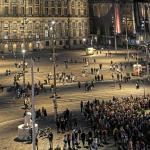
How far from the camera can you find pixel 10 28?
457 ft

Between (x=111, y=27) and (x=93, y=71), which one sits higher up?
(x=111, y=27)

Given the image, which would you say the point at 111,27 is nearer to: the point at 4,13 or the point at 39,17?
the point at 39,17

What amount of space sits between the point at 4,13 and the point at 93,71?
56328mm

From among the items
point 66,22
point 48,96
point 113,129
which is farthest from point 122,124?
point 66,22

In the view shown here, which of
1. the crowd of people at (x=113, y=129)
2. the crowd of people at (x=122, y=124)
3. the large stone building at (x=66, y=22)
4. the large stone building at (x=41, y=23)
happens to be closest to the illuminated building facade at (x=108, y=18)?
the large stone building at (x=66, y=22)

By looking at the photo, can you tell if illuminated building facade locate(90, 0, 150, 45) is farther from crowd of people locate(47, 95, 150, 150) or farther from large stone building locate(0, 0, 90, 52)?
crowd of people locate(47, 95, 150, 150)

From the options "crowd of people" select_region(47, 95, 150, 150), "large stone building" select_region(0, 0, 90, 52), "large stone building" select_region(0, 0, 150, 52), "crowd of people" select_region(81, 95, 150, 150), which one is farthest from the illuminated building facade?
"crowd of people" select_region(47, 95, 150, 150)

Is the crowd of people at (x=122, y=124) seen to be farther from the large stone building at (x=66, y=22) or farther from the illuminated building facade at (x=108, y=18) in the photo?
the illuminated building facade at (x=108, y=18)

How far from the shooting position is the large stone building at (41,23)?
13800 cm

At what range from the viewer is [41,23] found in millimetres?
145625

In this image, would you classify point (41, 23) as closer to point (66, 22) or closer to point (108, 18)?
point (66, 22)

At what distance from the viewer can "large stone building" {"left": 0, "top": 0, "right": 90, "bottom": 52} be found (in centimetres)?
13800

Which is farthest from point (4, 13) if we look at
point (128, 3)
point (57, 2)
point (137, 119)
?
point (137, 119)

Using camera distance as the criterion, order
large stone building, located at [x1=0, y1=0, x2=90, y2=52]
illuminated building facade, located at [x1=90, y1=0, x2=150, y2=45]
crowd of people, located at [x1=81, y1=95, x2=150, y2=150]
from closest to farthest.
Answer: crowd of people, located at [x1=81, y1=95, x2=150, y2=150] < large stone building, located at [x1=0, y1=0, x2=90, y2=52] < illuminated building facade, located at [x1=90, y1=0, x2=150, y2=45]
